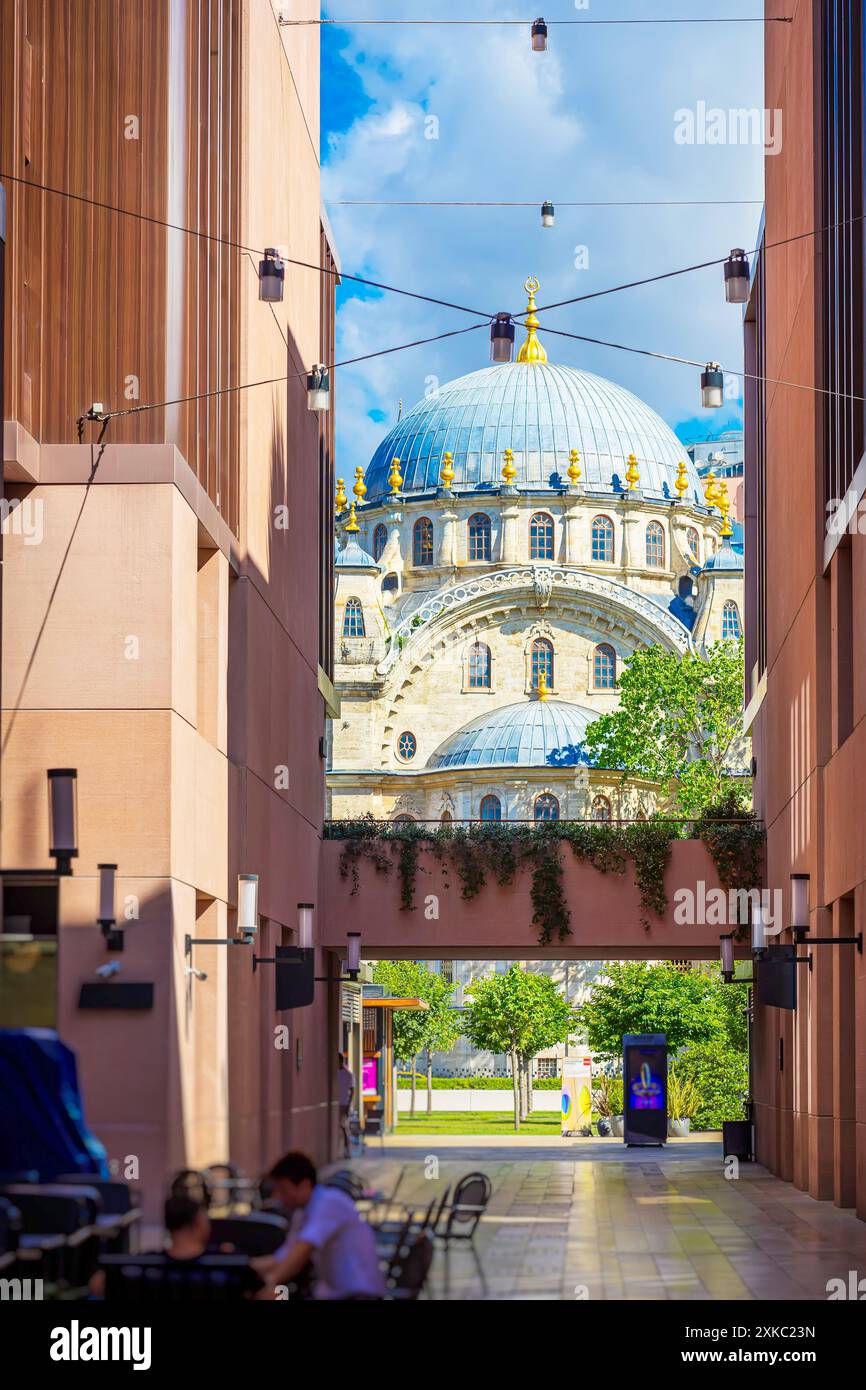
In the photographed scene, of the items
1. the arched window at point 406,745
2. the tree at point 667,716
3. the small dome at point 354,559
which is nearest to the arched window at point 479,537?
the small dome at point 354,559

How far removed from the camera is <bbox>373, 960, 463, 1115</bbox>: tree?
2456 inches

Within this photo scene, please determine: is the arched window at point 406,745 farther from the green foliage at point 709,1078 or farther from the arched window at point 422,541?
the green foliage at point 709,1078

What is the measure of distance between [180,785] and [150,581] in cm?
174

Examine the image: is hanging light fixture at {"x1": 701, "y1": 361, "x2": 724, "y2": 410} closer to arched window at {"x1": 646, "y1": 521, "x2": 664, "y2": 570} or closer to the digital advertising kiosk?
the digital advertising kiosk

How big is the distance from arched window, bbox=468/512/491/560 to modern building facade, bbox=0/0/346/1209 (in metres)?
69.7

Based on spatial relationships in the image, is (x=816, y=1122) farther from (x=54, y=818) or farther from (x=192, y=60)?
(x=192, y=60)

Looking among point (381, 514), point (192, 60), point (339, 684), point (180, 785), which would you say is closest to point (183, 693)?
point (180, 785)

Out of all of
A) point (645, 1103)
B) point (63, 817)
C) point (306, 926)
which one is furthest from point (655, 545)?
point (63, 817)

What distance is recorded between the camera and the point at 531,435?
94.7m

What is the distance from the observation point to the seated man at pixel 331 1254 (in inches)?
353

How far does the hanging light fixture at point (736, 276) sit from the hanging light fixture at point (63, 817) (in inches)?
313

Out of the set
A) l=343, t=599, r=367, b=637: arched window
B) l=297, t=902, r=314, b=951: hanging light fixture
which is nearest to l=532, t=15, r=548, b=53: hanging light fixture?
l=297, t=902, r=314, b=951: hanging light fixture

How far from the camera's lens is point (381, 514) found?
95000 millimetres
